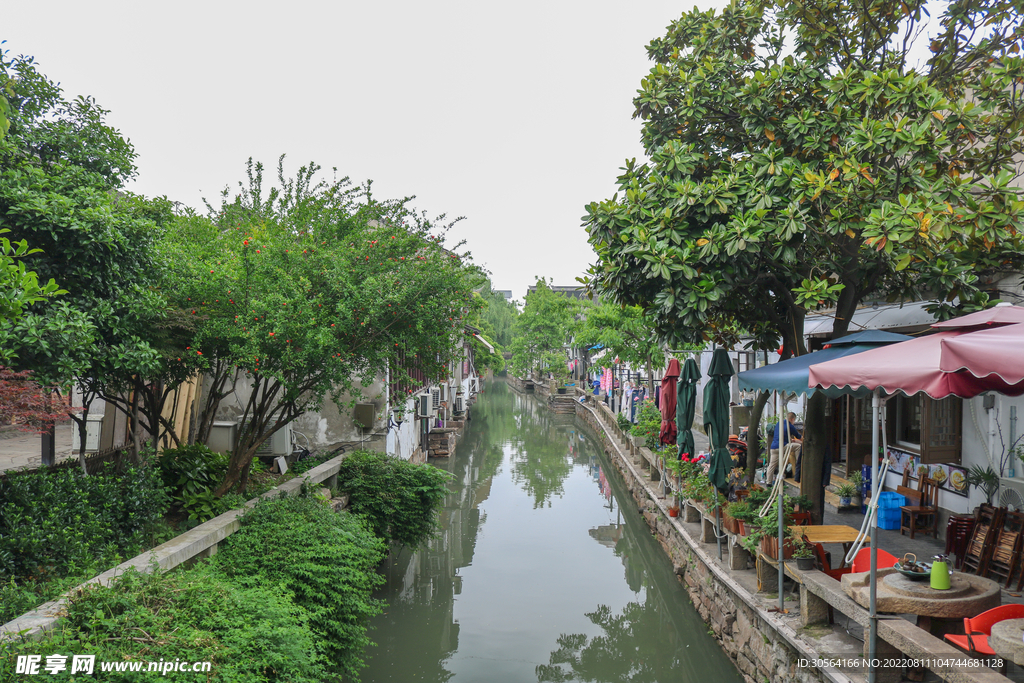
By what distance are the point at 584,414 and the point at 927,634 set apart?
30395 millimetres

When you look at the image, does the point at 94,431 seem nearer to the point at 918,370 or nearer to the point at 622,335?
the point at 918,370

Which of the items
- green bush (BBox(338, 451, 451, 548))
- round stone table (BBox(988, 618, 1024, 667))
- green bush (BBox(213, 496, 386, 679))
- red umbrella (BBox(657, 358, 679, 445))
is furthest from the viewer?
red umbrella (BBox(657, 358, 679, 445))

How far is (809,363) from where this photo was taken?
693 cm

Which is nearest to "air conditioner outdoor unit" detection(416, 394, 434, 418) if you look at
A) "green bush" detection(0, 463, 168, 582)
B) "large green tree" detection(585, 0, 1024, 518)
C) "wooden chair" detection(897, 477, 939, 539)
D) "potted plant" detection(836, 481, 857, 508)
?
"large green tree" detection(585, 0, 1024, 518)

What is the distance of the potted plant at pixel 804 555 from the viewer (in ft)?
21.4

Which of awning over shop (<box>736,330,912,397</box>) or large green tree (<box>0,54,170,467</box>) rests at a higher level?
large green tree (<box>0,54,170,467</box>)

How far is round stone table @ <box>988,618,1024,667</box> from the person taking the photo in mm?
4000

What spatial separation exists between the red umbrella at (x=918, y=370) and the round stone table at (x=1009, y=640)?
153 cm

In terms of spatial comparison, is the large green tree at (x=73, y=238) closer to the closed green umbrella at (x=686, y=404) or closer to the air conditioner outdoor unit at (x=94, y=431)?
the air conditioner outdoor unit at (x=94, y=431)

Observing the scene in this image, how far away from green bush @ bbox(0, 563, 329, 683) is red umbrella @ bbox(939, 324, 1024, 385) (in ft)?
17.3

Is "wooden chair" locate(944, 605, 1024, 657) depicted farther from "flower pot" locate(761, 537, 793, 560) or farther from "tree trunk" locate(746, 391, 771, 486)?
"tree trunk" locate(746, 391, 771, 486)

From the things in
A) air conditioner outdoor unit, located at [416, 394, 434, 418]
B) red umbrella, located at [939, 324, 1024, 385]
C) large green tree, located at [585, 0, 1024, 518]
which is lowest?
air conditioner outdoor unit, located at [416, 394, 434, 418]

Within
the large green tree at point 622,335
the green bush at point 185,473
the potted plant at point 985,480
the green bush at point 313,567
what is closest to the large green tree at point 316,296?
the green bush at point 185,473

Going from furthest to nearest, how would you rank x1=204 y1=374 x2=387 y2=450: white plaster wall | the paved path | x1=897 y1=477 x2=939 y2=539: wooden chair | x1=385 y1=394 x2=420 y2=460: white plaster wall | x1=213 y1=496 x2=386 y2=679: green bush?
x1=385 y1=394 x2=420 y2=460: white plaster wall, the paved path, x1=204 y1=374 x2=387 y2=450: white plaster wall, x1=897 y1=477 x2=939 y2=539: wooden chair, x1=213 y1=496 x2=386 y2=679: green bush
